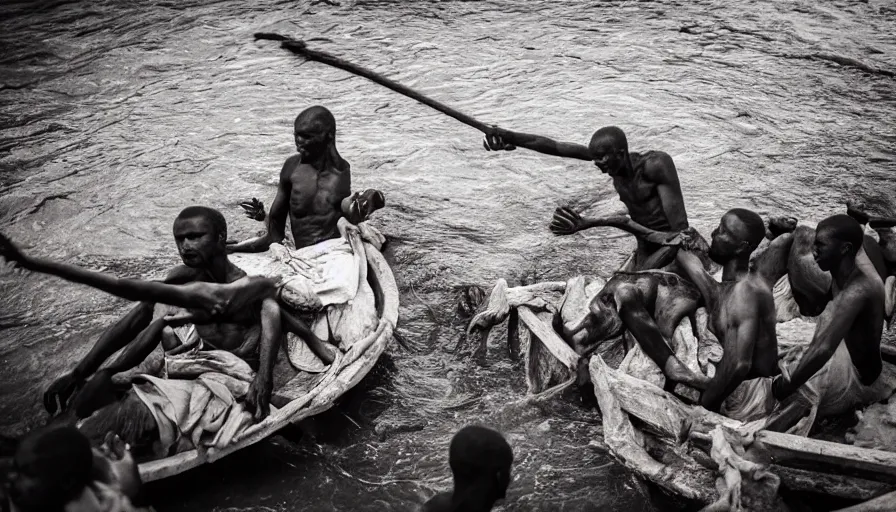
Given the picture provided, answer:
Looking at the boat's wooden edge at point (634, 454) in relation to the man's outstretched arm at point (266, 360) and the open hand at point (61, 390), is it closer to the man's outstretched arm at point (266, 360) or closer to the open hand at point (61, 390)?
the man's outstretched arm at point (266, 360)

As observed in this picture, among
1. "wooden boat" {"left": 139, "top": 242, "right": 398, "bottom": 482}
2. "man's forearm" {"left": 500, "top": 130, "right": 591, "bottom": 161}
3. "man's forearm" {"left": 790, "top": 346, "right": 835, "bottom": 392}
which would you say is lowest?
"wooden boat" {"left": 139, "top": 242, "right": 398, "bottom": 482}

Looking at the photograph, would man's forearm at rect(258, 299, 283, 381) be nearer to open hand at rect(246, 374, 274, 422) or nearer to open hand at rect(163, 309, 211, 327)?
open hand at rect(246, 374, 274, 422)

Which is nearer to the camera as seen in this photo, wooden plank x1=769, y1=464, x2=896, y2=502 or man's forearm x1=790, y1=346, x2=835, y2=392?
wooden plank x1=769, y1=464, x2=896, y2=502

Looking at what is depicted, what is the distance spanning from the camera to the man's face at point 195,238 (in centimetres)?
502

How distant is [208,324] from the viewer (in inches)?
207

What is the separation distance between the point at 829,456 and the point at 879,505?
290mm

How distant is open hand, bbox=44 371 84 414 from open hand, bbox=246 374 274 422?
915 millimetres

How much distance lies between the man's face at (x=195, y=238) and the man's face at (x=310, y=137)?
149 centimetres

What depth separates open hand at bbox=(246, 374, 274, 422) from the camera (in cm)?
486

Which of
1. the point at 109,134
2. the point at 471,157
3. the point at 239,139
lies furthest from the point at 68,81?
the point at 471,157

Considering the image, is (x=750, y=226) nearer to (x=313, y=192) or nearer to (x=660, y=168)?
(x=660, y=168)

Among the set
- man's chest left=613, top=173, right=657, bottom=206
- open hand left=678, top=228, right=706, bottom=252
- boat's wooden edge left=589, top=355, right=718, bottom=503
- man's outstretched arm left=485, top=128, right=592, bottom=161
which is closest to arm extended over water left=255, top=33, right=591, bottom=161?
man's outstretched arm left=485, top=128, right=592, bottom=161

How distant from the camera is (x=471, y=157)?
28.6ft

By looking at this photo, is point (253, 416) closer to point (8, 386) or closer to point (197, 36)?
point (8, 386)
